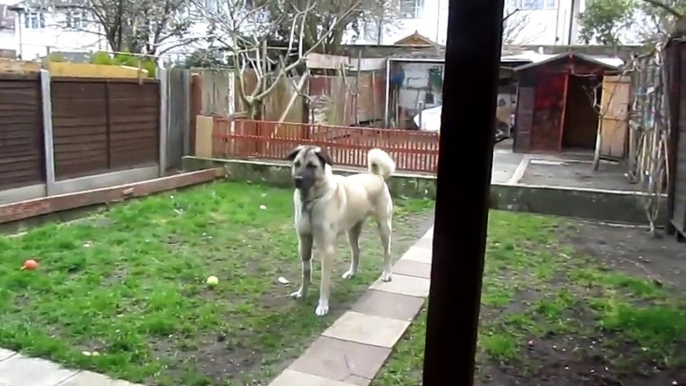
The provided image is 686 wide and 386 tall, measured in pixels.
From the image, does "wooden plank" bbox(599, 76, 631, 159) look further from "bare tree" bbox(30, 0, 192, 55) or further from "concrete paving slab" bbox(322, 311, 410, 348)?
"concrete paving slab" bbox(322, 311, 410, 348)

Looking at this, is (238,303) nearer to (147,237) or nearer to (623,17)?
(147,237)

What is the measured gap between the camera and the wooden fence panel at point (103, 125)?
6.50 metres

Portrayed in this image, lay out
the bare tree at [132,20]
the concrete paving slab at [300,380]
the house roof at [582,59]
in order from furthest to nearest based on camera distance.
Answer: the bare tree at [132,20] < the house roof at [582,59] < the concrete paving slab at [300,380]

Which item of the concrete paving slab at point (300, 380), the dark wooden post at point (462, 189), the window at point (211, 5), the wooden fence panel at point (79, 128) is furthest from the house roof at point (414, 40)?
the dark wooden post at point (462, 189)

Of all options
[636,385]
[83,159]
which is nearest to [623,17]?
[83,159]

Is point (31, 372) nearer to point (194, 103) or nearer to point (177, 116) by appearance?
point (177, 116)

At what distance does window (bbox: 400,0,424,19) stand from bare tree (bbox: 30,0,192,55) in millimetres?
5765

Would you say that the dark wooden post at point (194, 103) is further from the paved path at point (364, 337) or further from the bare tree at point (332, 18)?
the paved path at point (364, 337)

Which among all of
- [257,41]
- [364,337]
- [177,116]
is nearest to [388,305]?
[364,337]

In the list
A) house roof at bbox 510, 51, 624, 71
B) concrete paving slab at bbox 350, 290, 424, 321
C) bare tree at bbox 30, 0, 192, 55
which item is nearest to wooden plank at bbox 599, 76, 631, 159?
house roof at bbox 510, 51, 624, 71

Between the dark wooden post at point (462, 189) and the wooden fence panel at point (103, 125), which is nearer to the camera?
the dark wooden post at point (462, 189)

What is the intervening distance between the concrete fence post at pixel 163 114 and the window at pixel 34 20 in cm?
642

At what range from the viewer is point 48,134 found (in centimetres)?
624

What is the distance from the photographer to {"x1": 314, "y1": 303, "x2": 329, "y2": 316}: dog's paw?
349cm
